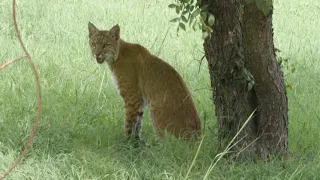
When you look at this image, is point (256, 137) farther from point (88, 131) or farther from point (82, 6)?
point (82, 6)

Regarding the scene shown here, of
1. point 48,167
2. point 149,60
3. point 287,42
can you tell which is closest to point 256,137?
point 149,60

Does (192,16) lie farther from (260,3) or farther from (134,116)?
(134,116)

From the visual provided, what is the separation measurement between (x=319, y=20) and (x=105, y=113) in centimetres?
557

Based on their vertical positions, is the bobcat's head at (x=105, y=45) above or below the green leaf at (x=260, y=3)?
below

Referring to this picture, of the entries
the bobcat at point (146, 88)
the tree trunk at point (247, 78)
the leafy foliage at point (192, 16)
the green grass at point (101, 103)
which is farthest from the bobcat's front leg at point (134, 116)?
the leafy foliage at point (192, 16)

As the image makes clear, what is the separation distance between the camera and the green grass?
13.0ft

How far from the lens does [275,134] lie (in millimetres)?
4293

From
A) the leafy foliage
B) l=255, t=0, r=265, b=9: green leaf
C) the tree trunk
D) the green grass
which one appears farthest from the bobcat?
l=255, t=0, r=265, b=9: green leaf

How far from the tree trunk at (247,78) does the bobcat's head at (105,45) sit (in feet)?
3.82

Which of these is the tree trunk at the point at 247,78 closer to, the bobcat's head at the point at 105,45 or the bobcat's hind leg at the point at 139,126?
the bobcat's hind leg at the point at 139,126

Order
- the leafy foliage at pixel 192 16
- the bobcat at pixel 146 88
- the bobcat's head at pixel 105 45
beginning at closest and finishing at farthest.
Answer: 1. the leafy foliage at pixel 192 16
2. the bobcat at pixel 146 88
3. the bobcat's head at pixel 105 45

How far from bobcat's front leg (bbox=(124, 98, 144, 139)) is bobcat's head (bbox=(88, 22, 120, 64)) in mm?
458

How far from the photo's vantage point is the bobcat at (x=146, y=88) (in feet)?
15.1

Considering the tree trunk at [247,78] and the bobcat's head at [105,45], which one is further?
the bobcat's head at [105,45]
